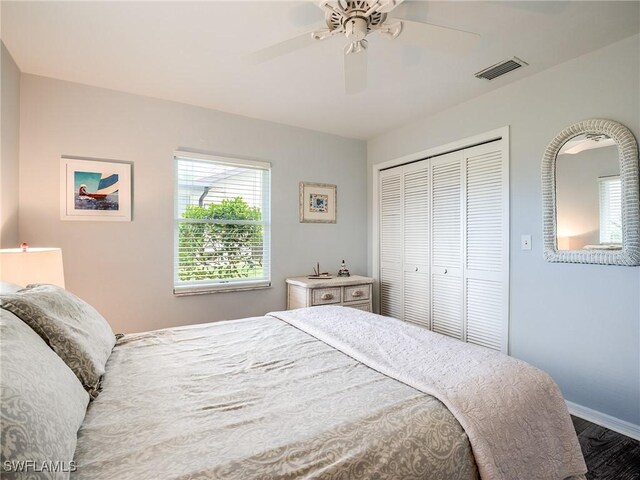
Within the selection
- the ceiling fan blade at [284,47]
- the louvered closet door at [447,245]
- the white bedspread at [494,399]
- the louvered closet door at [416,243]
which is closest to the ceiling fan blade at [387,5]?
the ceiling fan blade at [284,47]

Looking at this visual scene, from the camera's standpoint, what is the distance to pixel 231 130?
3344mm

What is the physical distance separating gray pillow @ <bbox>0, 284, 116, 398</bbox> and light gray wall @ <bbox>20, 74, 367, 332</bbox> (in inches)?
58.1

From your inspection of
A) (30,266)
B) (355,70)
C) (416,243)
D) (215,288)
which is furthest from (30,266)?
(416,243)

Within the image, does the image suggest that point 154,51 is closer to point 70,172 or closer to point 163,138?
point 163,138

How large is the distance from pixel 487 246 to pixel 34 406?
306 centimetres

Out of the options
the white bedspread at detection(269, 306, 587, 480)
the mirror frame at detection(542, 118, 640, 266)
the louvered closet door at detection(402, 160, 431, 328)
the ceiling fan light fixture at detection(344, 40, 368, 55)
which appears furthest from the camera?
the louvered closet door at detection(402, 160, 431, 328)

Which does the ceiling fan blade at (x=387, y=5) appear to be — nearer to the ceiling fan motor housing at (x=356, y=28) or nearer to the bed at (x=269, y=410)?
the ceiling fan motor housing at (x=356, y=28)

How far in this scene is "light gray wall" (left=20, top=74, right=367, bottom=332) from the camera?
2.58m

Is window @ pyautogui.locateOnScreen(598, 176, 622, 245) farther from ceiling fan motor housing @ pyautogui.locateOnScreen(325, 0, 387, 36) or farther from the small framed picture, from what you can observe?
the small framed picture

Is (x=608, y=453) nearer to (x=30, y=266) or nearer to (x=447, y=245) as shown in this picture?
(x=447, y=245)

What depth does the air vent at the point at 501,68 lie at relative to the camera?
93.4 inches

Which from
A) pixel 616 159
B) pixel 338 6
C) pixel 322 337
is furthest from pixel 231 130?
pixel 616 159

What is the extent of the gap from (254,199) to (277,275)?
2.80 feet

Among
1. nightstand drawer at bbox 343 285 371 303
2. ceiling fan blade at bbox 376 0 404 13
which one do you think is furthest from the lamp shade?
nightstand drawer at bbox 343 285 371 303
